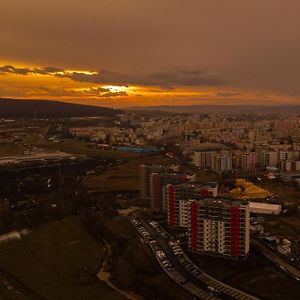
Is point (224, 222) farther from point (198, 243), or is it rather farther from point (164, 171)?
point (164, 171)

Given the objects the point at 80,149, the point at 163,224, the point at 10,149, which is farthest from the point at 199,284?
the point at 10,149

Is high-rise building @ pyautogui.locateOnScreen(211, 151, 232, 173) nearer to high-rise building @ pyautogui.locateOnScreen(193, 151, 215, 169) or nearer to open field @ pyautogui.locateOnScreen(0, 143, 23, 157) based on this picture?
high-rise building @ pyautogui.locateOnScreen(193, 151, 215, 169)

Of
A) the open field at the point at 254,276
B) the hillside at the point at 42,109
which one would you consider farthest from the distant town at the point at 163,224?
the hillside at the point at 42,109

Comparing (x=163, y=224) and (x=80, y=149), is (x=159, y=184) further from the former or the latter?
(x=80, y=149)

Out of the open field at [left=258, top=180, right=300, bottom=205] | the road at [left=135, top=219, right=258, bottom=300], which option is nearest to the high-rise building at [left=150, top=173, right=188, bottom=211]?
the road at [left=135, top=219, right=258, bottom=300]

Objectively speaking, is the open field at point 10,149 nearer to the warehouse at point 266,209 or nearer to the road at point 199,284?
the warehouse at point 266,209
